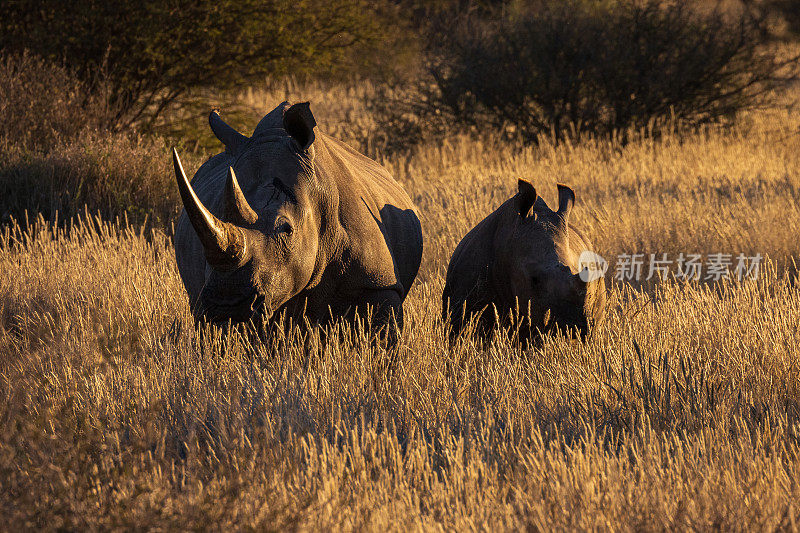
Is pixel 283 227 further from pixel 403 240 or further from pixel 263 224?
pixel 403 240

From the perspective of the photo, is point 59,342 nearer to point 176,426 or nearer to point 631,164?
point 176,426

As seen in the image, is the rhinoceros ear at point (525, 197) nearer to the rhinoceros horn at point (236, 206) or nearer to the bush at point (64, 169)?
the rhinoceros horn at point (236, 206)

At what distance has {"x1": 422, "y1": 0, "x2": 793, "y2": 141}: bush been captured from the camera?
559 inches

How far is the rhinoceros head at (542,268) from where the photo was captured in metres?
4.71

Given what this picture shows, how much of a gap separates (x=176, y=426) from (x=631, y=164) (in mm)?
9426

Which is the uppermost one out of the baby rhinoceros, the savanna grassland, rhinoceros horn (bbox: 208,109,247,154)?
rhinoceros horn (bbox: 208,109,247,154)

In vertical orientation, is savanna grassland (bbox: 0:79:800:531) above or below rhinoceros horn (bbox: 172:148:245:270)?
Answer: below

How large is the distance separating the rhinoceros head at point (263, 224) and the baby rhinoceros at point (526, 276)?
3.97ft

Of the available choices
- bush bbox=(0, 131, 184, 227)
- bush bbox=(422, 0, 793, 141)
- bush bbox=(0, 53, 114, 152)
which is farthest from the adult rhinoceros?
bush bbox=(422, 0, 793, 141)

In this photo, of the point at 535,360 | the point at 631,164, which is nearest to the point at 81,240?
the point at 535,360

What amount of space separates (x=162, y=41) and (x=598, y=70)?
666 centimetres

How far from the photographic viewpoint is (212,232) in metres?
3.37

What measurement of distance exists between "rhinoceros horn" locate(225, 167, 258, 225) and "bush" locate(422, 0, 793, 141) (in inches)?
431

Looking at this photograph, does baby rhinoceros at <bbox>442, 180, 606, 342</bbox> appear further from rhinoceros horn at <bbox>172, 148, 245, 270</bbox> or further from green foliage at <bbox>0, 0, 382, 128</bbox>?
green foliage at <bbox>0, 0, 382, 128</bbox>
